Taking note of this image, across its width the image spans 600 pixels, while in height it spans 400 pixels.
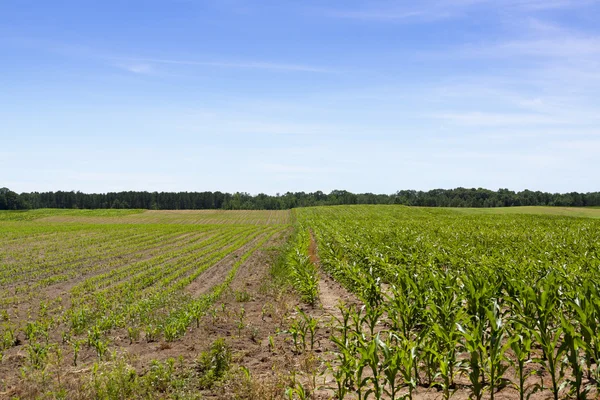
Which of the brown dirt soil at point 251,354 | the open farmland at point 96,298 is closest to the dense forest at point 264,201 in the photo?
the open farmland at point 96,298

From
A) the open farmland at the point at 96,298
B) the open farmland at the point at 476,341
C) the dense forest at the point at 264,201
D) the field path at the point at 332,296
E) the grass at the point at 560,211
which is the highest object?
the dense forest at the point at 264,201

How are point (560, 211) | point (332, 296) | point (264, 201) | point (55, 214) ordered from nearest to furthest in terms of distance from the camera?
point (332, 296), point (560, 211), point (55, 214), point (264, 201)

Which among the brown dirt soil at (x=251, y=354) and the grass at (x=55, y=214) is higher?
the grass at (x=55, y=214)

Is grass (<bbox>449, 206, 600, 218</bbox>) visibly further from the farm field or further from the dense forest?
the dense forest

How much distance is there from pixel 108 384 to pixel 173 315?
5.19m

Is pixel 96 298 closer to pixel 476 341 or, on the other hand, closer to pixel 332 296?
pixel 332 296

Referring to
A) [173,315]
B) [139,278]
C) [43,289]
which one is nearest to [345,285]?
[173,315]

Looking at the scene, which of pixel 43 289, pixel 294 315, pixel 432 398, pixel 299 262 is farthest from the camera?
pixel 43 289

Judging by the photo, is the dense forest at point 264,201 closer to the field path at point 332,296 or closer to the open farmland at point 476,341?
the field path at point 332,296

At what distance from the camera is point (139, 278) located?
827 inches

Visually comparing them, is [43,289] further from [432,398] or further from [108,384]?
[432,398]

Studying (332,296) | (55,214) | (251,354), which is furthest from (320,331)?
(55,214)

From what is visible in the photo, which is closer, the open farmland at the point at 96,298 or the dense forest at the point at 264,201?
the open farmland at the point at 96,298

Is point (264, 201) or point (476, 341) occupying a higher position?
point (264, 201)
